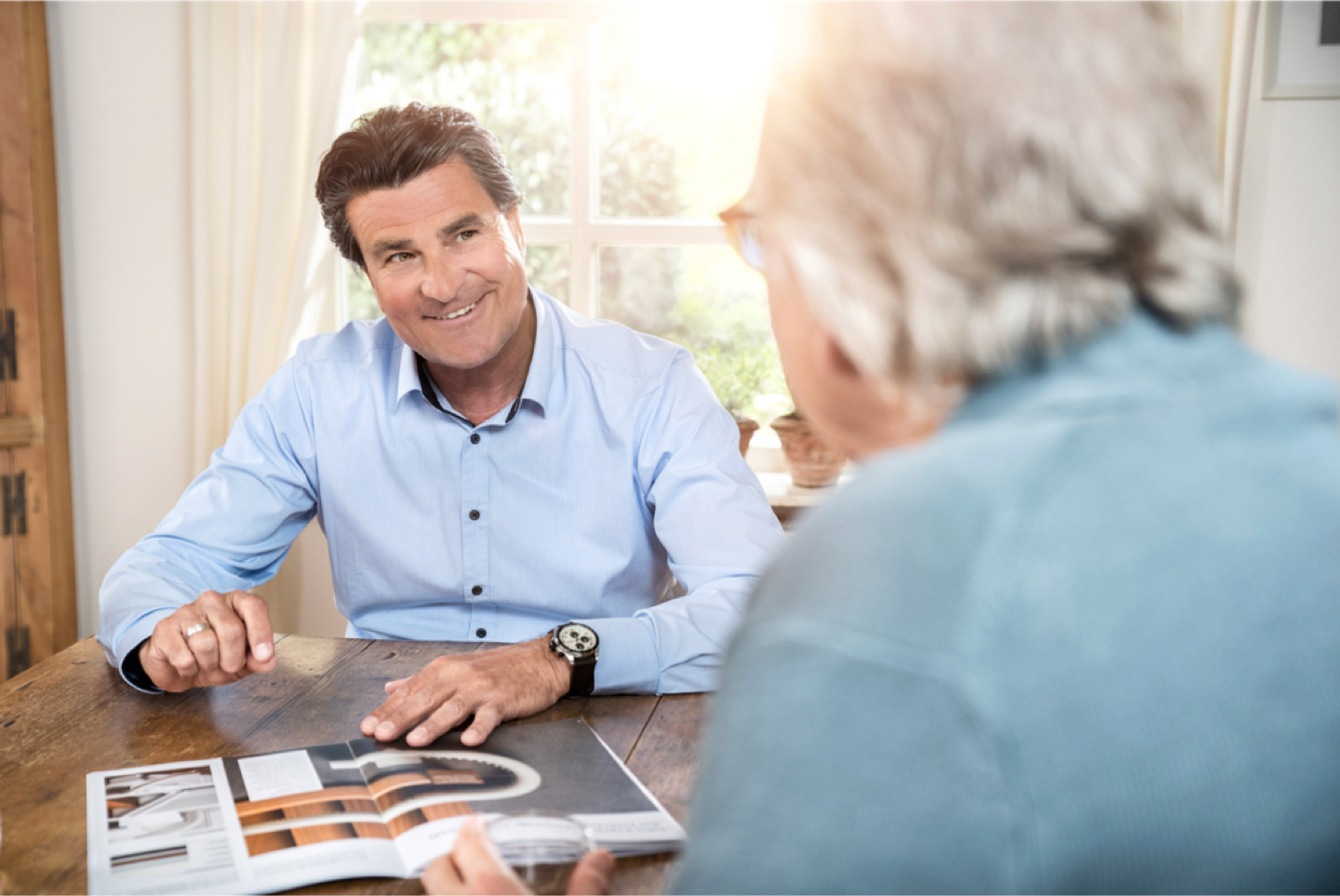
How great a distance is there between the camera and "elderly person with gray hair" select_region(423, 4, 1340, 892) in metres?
0.45

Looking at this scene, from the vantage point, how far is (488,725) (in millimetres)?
1073

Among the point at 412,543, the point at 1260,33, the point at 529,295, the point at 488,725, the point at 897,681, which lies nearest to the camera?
the point at 897,681

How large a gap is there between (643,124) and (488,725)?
2192mm

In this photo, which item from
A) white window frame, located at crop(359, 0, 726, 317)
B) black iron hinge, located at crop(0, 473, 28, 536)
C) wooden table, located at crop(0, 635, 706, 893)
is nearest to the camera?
wooden table, located at crop(0, 635, 706, 893)

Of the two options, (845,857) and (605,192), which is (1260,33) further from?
(845,857)

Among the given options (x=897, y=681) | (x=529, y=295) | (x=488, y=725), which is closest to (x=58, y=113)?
(x=529, y=295)

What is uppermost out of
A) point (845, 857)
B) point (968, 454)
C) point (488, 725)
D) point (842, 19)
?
point (842, 19)

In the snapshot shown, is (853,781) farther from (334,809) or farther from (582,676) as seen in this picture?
(582,676)

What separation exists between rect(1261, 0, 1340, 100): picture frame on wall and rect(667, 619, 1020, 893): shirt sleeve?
2522 mm

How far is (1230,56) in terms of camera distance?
7.88 feet

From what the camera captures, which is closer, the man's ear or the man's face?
the man's ear

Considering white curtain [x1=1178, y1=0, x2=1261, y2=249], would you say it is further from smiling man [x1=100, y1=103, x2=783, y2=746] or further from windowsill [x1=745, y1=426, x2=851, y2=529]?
smiling man [x1=100, y1=103, x2=783, y2=746]

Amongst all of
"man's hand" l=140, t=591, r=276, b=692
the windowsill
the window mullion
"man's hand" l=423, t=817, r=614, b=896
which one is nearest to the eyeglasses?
"man's hand" l=423, t=817, r=614, b=896

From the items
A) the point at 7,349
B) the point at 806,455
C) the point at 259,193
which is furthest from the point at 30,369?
the point at 806,455
